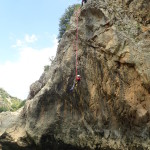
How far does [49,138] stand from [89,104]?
3295mm

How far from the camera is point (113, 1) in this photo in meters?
12.0

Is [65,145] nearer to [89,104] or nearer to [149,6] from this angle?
[89,104]

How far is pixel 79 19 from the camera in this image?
1345cm

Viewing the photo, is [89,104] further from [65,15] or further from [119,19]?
[65,15]

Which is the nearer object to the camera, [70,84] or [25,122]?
[70,84]

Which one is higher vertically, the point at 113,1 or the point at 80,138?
the point at 113,1

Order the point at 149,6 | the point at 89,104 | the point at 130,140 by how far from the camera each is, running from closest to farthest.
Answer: the point at 130,140, the point at 149,6, the point at 89,104

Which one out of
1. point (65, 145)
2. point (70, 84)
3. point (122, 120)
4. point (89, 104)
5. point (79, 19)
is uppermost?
point (79, 19)

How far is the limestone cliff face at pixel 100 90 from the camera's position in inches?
404

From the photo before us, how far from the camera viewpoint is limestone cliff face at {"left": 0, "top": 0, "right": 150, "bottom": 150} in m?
10.3

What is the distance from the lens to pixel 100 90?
1147 cm

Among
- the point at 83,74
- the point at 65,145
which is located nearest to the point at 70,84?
the point at 83,74

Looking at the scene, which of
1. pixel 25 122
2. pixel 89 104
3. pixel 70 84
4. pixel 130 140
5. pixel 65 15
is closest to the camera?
pixel 130 140

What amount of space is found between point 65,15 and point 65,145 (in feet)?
70.6
